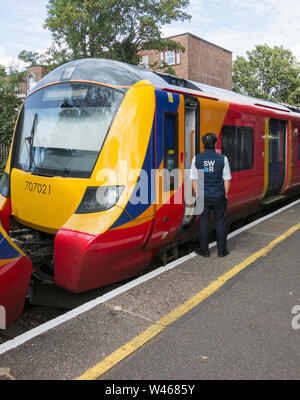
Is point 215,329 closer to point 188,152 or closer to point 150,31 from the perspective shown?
point 188,152

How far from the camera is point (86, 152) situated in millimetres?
4305

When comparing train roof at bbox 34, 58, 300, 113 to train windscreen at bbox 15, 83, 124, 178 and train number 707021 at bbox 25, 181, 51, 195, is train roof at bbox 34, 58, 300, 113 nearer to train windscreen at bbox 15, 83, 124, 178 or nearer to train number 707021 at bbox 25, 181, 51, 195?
train windscreen at bbox 15, 83, 124, 178

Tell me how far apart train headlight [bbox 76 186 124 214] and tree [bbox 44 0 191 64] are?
12.7m

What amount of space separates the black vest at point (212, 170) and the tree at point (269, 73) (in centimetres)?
3162

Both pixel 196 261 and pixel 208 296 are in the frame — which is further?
pixel 196 261

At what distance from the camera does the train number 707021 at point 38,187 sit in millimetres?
4480

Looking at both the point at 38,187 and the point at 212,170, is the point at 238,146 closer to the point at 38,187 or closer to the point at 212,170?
the point at 212,170

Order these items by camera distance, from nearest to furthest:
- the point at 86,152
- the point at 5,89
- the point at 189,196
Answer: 1. the point at 86,152
2. the point at 189,196
3. the point at 5,89

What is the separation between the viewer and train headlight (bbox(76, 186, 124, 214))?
4062 millimetres

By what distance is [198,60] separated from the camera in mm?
31750
